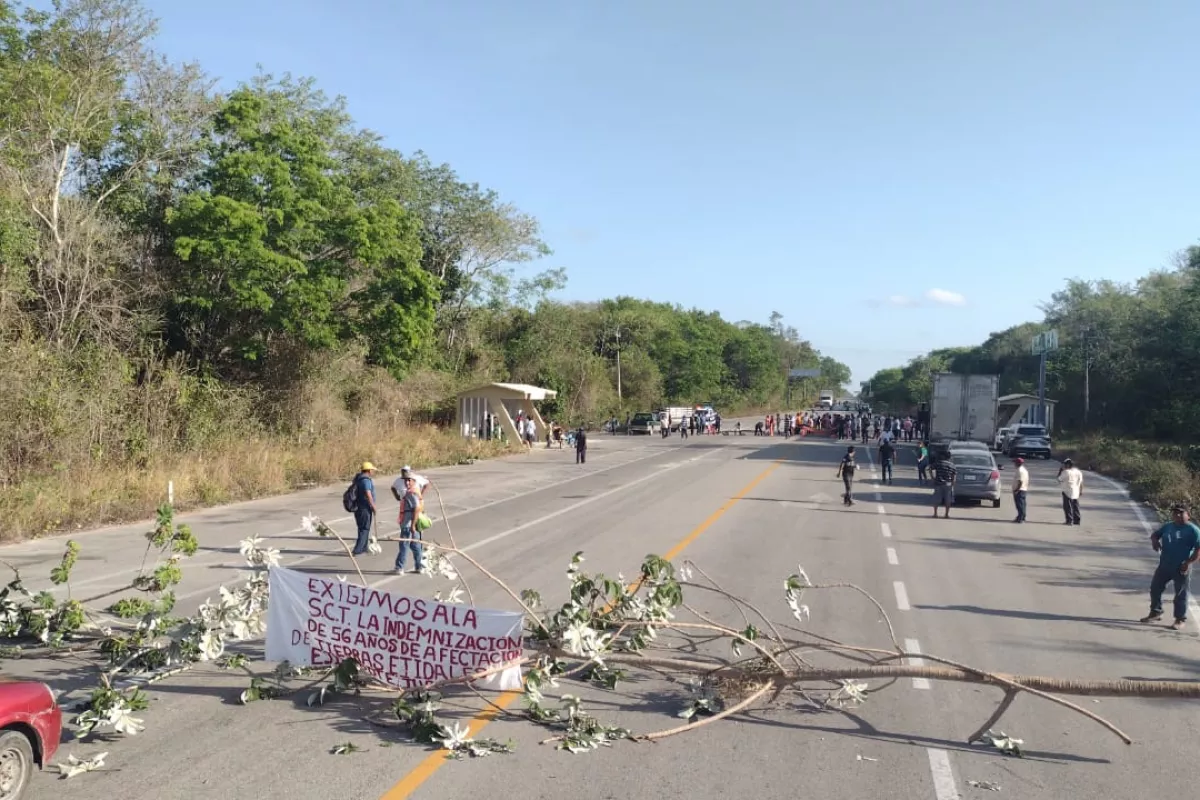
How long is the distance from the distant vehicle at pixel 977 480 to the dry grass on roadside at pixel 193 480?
17.4 meters

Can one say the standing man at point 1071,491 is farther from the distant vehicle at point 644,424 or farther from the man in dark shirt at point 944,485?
the distant vehicle at point 644,424

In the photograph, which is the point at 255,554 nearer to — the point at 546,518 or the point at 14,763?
the point at 14,763

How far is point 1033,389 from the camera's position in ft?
264

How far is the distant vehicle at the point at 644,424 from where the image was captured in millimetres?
66812

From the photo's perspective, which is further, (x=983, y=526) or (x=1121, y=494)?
(x=1121, y=494)

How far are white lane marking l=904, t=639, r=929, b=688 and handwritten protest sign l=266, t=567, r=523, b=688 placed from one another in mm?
3637

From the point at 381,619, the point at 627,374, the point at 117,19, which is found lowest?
the point at 381,619

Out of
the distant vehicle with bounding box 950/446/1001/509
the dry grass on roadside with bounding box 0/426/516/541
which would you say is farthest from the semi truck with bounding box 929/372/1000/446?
the dry grass on roadside with bounding box 0/426/516/541

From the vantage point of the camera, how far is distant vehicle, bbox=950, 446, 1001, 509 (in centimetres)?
2336

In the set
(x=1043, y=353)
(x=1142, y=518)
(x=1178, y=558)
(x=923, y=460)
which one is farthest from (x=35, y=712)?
(x=1043, y=353)

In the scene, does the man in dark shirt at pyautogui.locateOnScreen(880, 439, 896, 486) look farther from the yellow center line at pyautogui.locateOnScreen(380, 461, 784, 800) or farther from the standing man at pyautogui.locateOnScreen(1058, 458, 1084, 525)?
the yellow center line at pyautogui.locateOnScreen(380, 461, 784, 800)

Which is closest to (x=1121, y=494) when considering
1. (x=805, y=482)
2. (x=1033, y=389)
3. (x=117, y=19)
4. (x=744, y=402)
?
(x=805, y=482)

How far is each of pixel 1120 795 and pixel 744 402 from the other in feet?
391

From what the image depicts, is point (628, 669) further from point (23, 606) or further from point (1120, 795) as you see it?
point (23, 606)
